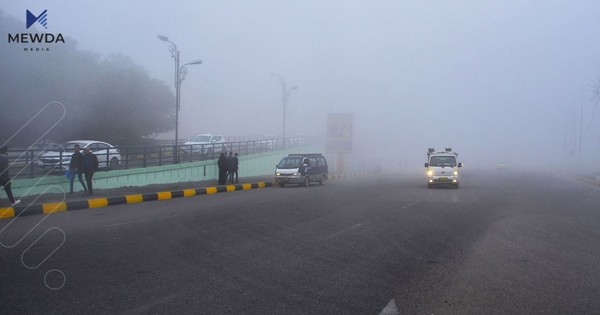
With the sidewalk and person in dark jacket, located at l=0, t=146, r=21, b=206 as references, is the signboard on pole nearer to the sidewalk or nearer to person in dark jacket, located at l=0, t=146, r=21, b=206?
the sidewalk

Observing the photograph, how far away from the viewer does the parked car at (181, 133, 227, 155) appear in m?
29.9

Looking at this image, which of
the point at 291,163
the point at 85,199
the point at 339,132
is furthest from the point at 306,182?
the point at 339,132

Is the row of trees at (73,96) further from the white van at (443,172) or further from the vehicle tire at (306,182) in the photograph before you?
the white van at (443,172)

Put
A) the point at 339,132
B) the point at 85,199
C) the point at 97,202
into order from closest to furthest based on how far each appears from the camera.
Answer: the point at 97,202 → the point at 85,199 → the point at 339,132

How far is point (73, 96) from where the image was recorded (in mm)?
35719

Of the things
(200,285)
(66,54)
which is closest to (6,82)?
(66,54)

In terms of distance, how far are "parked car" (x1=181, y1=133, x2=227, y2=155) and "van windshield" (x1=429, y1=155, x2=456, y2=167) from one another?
11563 mm

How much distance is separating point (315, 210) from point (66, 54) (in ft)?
86.5

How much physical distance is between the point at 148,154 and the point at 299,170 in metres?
7.77

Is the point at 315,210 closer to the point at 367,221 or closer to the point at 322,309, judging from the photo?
the point at 367,221

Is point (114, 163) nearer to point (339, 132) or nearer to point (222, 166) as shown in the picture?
point (222, 166)

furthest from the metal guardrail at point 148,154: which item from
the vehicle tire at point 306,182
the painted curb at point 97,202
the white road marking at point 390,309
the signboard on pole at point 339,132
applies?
the white road marking at point 390,309

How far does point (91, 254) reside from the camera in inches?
330

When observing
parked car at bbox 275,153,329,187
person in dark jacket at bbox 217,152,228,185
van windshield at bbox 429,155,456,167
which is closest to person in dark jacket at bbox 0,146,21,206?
person in dark jacket at bbox 217,152,228,185
